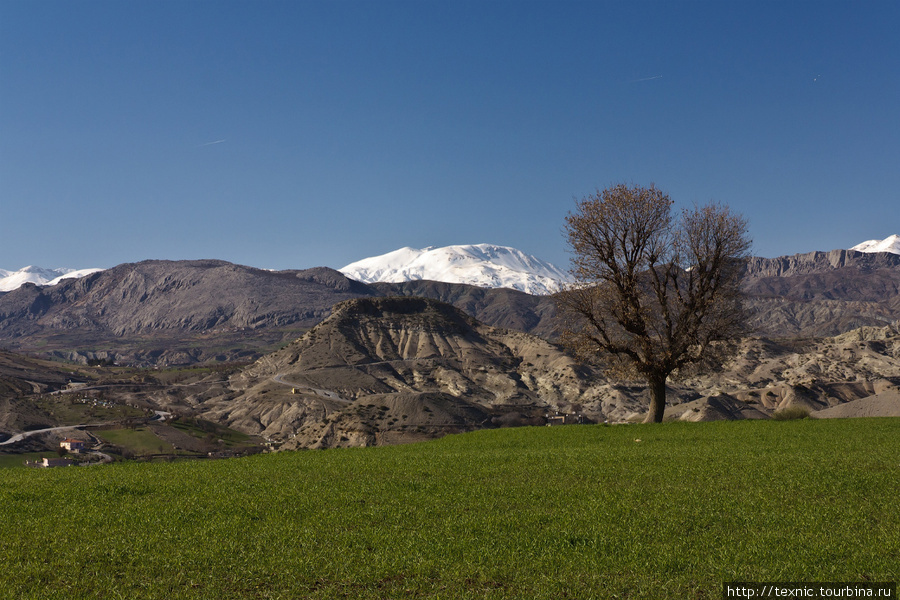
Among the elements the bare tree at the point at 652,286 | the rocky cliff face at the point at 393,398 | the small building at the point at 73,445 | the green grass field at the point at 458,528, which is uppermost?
the bare tree at the point at 652,286

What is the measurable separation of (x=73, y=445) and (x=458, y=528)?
132m

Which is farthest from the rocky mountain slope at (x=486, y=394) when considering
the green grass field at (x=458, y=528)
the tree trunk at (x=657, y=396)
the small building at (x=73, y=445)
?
the green grass field at (x=458, y=528)

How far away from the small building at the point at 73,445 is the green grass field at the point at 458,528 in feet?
382

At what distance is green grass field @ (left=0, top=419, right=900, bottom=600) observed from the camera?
11.3m

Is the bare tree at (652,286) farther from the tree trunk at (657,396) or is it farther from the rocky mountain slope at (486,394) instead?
the rocky mountain slope at (486,394)

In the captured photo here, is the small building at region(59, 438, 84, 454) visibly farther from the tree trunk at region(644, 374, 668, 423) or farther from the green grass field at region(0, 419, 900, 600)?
the green grass field at region(0, 419, 900, 600)

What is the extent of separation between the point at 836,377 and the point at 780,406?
180ft

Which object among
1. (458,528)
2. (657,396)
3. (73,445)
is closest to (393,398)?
(73,445)

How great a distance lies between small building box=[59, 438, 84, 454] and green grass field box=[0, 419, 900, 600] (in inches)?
4588

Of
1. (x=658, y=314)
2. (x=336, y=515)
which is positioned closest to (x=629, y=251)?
(x=658, y=314)

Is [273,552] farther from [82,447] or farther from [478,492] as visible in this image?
[82,447]

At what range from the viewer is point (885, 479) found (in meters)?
17.5

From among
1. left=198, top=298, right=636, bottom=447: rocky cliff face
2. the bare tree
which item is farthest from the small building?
the bare tree

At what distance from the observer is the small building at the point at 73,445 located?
405ft
